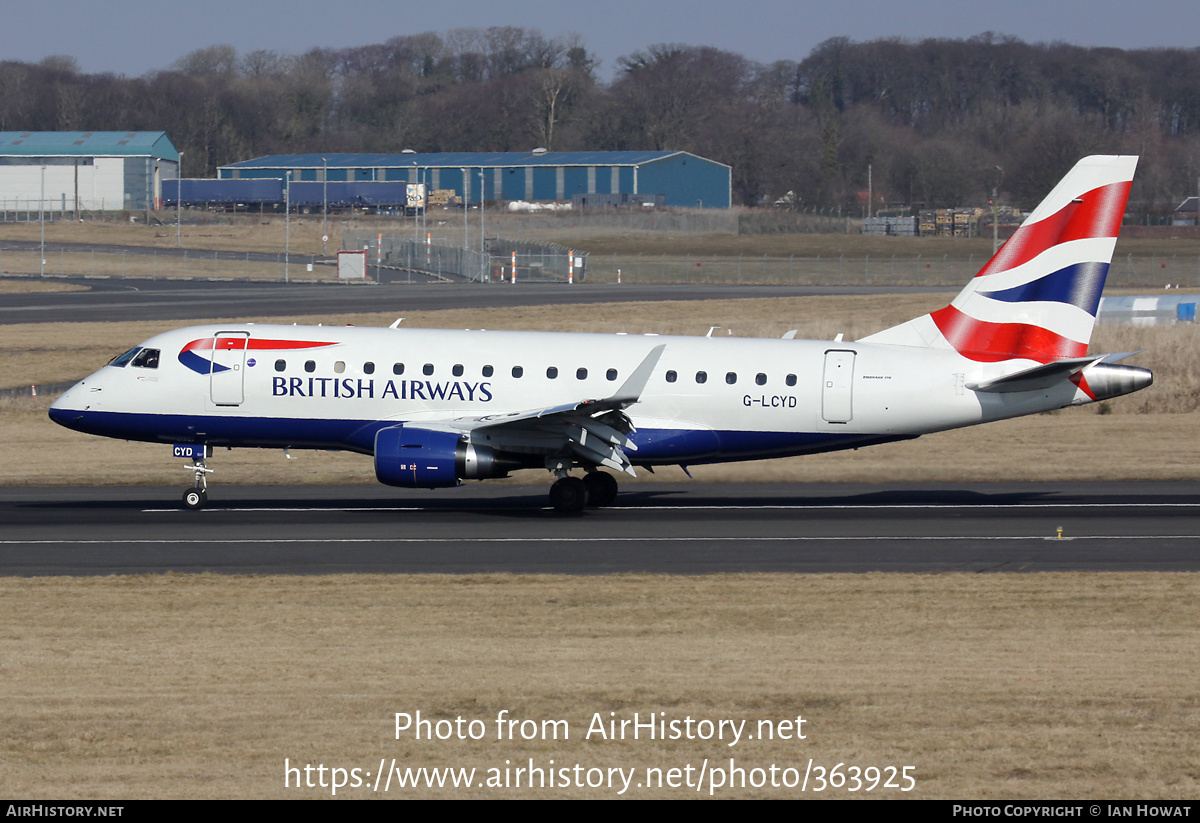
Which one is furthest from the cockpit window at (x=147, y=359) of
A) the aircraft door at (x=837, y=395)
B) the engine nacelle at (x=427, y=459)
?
the aircraft door at (x=837, y=395)

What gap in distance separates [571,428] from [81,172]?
484 ft

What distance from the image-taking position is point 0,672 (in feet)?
48.3

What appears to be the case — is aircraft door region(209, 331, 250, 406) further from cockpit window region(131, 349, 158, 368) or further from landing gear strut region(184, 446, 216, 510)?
cockpit window region(131, 349, 158, 368)

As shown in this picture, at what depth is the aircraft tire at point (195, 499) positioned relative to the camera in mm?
27531

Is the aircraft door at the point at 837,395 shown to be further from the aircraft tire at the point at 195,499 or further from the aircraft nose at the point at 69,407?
the aircraft nose at the point at 69,407

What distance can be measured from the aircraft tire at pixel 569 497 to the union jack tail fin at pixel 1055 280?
8.07 metres

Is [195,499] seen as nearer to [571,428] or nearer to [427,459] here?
[427,459]

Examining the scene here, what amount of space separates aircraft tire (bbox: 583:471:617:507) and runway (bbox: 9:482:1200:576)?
0.31m

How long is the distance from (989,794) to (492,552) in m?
13.3

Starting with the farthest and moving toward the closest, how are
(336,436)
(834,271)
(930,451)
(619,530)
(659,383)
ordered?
(834,271) → (930,451) → (336,436) → (659,383) → (619,530)

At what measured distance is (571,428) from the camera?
26484 mm

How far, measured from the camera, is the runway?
2209 cm

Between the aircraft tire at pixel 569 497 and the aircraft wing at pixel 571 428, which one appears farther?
the aircraft tire at pixel 569 497

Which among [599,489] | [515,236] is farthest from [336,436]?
[515,236]
